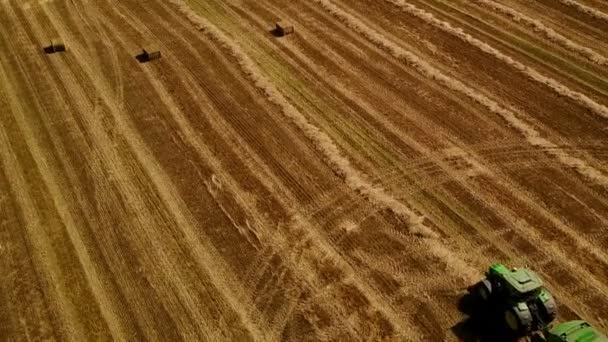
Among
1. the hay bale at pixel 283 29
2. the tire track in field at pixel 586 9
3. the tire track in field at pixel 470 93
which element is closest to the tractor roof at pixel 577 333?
the tire track in field at pixel 470 93

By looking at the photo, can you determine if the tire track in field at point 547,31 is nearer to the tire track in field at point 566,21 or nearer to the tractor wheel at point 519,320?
the tire track in field at point 566,21

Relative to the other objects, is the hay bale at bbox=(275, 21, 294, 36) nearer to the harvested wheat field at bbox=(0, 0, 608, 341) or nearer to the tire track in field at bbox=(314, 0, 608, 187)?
the harvested wheat field at bbox=(0, 0, 608, 341)

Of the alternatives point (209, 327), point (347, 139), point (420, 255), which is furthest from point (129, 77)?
point (420, 255)

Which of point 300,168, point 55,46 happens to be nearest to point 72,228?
point 300,168

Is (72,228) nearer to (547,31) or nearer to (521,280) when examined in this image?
(521,280)

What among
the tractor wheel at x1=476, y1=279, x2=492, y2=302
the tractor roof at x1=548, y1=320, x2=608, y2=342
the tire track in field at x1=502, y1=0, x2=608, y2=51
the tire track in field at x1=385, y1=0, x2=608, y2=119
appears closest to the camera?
the tractor roof at x1=548, y1=320, x2=608, y2=342

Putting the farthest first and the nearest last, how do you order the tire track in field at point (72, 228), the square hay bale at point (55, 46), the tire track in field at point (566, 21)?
the square hay bale at point (55, 46) < the tire track in field at point (566, 21) < the tire track in field at point (72, 228)

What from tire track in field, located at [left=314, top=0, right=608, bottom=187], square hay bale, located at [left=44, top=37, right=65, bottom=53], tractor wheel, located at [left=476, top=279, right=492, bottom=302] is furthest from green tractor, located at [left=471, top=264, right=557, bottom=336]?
square hay bale, located at [left=44, top=37, right=65, bottom=53]
